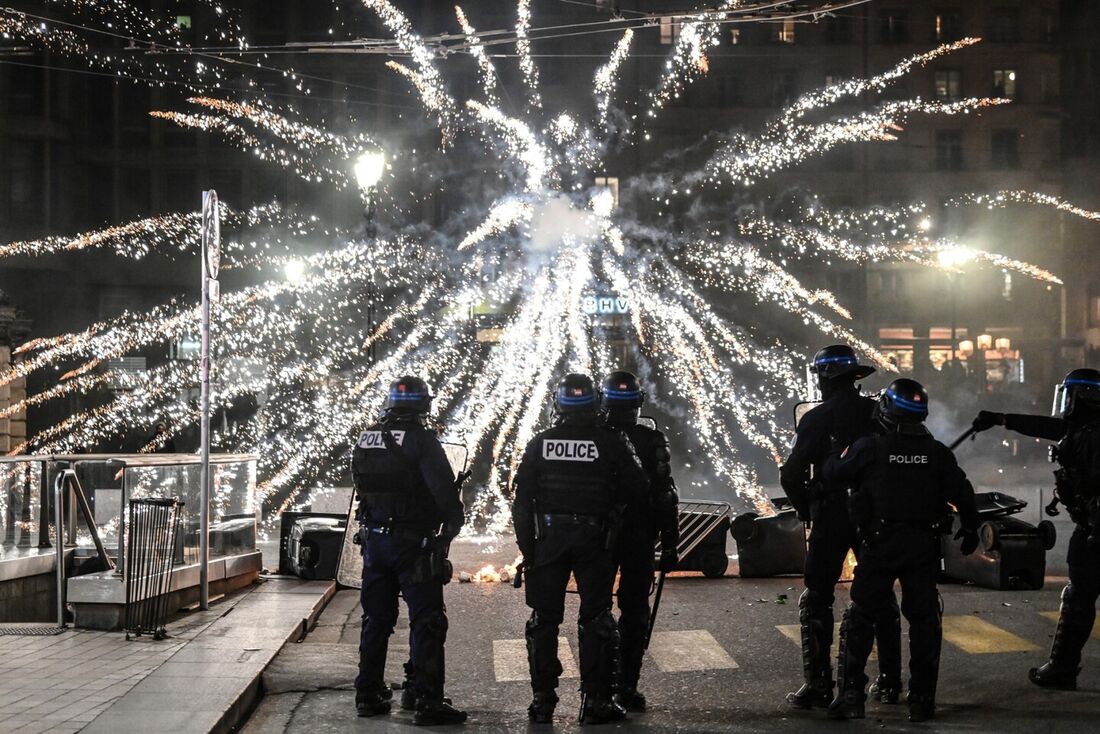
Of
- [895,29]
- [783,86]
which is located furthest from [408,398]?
[895,29]

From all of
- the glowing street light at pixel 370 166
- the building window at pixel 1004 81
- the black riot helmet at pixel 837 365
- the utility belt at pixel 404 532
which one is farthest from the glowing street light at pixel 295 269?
the black riot helmet at pixel 837 365

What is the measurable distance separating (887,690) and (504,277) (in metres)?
34.6

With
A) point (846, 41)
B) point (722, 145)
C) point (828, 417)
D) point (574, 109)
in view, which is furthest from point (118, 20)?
point (828, 417)

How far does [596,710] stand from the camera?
6367 millimetres

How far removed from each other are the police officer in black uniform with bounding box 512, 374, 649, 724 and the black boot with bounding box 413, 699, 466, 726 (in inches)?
17.9

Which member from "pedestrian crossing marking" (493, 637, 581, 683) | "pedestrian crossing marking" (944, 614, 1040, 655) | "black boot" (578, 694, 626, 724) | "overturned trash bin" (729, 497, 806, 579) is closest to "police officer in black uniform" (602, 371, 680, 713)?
"black boot" (578, 694, 626, 724)

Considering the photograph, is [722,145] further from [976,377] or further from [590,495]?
[590,495]

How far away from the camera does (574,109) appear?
1982 inches

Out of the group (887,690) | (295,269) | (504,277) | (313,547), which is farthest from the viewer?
(295,269)

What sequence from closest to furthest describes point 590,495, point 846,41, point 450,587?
point 590,495, point 450,587, point 846,41

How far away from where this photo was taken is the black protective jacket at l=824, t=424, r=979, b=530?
647 cm

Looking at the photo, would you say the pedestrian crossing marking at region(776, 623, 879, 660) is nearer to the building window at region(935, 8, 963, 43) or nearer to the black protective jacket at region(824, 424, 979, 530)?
the black protective jacket at region(824, 424, 979, 530)

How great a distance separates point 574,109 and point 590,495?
1789 inches

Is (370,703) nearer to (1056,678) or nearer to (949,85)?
(1056,678)
